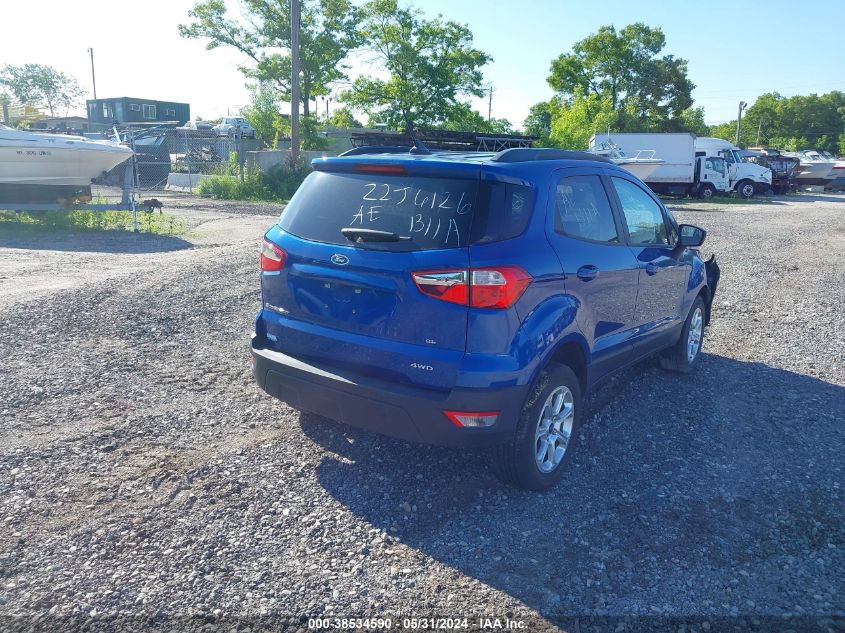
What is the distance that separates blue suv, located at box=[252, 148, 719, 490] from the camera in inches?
137

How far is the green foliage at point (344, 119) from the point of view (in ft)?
130

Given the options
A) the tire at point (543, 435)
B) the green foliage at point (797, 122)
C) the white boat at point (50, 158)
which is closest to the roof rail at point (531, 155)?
the tire at point (543, 435)

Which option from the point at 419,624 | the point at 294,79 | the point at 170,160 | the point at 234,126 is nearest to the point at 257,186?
the point at 294,79

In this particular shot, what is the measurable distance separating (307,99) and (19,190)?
24605mm

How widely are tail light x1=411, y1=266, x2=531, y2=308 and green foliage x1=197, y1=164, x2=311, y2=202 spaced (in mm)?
21450

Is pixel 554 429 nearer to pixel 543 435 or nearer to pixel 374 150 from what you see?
pixel 543 435

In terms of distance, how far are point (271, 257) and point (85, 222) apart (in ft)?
40.9

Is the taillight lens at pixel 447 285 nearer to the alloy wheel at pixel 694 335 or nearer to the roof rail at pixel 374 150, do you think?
the roof rail at pixel 374 150

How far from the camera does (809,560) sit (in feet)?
11.3

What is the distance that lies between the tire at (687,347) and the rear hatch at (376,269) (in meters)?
3.28

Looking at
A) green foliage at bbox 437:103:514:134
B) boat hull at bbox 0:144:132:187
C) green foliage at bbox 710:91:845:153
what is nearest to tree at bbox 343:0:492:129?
green foliage at bbox 437:103:514:134

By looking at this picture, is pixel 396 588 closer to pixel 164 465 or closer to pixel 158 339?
pixel 164 465

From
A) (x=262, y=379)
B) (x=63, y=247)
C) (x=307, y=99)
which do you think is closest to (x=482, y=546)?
(x=262, y=379)

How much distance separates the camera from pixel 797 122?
282ft
